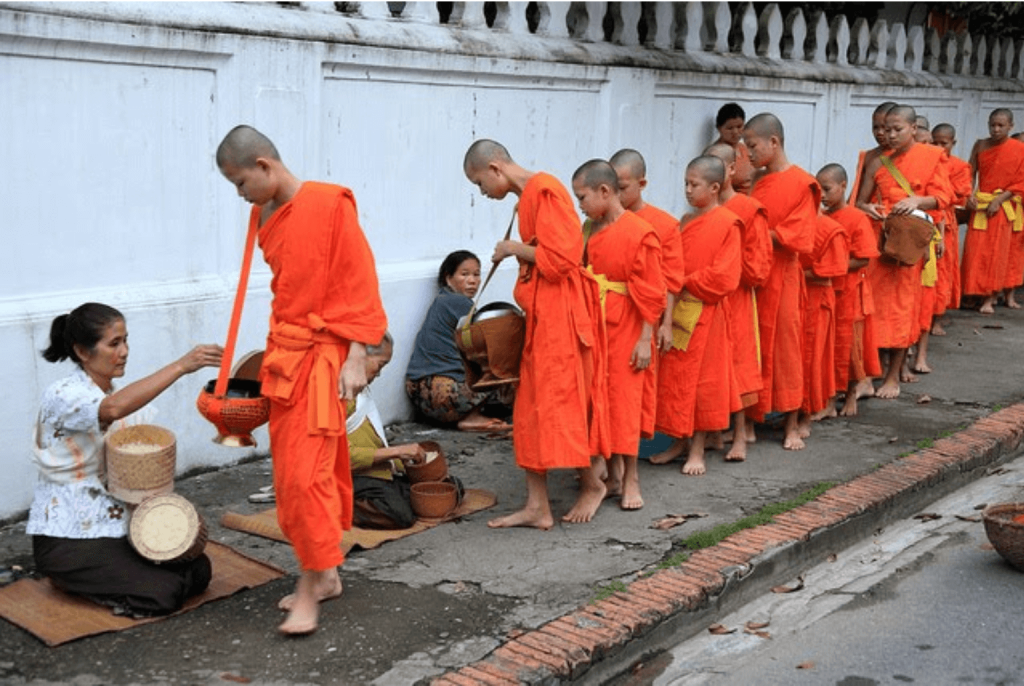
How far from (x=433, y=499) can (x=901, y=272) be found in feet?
15.0

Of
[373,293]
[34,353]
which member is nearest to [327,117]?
[34,353]

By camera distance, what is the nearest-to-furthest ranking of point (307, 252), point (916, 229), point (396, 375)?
point (307, 252) → point (396, 375) → point (916, 229)

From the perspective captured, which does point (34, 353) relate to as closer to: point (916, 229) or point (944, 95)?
point (916, 229)

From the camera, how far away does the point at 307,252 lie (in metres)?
4.73

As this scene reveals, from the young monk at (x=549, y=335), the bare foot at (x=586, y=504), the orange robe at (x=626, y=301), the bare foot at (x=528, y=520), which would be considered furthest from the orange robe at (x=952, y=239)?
the bare foot at (x=528, y=520)

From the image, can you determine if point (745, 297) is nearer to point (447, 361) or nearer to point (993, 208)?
point (447, 361)

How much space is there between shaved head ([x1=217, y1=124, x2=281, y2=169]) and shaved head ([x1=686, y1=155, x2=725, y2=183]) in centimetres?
284

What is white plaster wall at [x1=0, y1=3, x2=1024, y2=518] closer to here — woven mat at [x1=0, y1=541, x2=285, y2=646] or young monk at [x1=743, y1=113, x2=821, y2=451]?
woven mat at [x1=0, y1=541, x2=285, y2=646]

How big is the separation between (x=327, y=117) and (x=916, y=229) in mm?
4114

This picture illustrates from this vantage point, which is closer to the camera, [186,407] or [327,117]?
[186,407]

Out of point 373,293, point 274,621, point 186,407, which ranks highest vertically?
point 373,293

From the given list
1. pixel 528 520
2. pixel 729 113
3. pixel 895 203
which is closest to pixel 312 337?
pixel 528 520

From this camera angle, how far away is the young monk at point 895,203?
921 centimetres

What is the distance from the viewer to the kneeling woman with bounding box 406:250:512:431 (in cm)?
789
